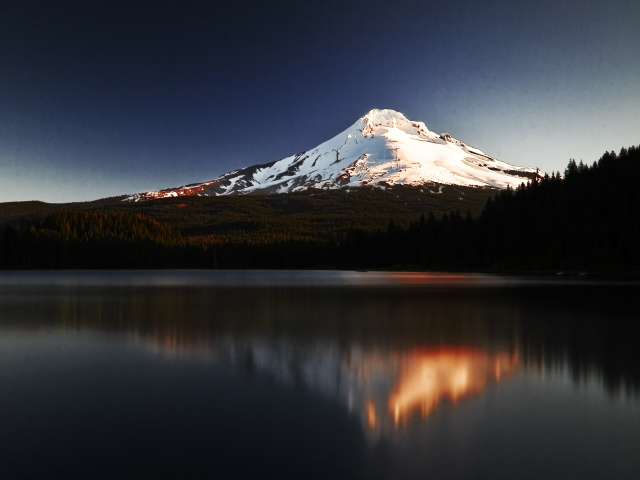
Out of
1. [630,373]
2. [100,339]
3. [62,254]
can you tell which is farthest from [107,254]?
[630,373]

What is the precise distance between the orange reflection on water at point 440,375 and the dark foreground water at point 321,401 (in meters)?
0.05

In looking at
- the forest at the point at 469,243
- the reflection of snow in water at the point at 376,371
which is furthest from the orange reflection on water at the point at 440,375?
the forest at the point at 469,243

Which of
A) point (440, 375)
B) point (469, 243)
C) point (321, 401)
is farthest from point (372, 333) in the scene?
point (469, 243)

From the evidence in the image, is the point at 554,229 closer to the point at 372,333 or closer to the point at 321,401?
the point at 372,333

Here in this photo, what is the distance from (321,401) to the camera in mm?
11156

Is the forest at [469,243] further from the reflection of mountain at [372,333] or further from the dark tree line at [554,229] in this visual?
the reflection of mountain at [372,333]

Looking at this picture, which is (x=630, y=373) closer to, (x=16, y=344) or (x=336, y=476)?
(x=336, y=476)

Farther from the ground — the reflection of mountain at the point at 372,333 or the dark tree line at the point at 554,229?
the dark tree line at the point at 554,229

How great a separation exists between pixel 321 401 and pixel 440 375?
3.81 meters

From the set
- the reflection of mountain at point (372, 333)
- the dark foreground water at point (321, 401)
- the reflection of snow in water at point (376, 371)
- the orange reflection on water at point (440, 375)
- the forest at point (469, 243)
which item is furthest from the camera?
the forest at point (469, 243)

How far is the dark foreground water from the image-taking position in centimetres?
798

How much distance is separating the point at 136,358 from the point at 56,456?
7.89 metres

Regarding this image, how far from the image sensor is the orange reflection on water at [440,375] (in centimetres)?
1104

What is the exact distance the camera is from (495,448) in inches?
335
